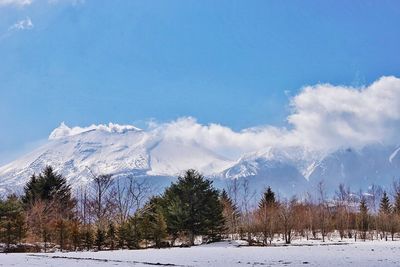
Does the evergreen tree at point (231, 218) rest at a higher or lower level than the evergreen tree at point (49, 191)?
lower

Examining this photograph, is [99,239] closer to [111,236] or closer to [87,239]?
[87,239]

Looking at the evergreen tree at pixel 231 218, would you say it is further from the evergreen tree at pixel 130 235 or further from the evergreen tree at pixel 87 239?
the evergreen tree at pixel 87 239

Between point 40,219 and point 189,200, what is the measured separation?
14370 mm

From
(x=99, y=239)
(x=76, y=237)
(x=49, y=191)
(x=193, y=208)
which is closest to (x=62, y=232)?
(x=76, y=237)

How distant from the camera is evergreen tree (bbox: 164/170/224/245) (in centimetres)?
4938

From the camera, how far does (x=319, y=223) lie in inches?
2773

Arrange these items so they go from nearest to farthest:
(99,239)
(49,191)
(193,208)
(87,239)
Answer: (87,239)
(99,239)
(193,208)
(49,191)

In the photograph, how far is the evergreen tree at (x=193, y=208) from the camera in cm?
4938

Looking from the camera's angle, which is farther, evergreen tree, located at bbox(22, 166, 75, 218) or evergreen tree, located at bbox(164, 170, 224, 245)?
evergreen tree, located at bbox(22, 166, 75, 218)

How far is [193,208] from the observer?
49.7 metres

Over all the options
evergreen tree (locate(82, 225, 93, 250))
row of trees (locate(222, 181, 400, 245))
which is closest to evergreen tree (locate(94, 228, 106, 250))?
evergreen tree (locate(82, 225, 93, 250))

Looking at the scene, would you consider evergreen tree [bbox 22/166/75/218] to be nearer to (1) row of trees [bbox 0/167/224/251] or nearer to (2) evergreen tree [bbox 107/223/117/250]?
(1) row of trees [bbox 0/167/224/251]

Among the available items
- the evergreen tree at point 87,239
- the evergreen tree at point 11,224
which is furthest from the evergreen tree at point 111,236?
the evergreen tree at point 11,224

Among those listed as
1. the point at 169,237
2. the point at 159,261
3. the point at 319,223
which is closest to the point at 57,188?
the point at 169,237
